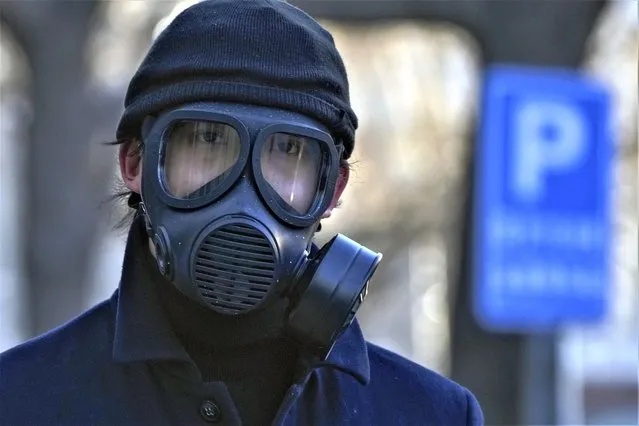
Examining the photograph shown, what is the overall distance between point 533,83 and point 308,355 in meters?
2.75

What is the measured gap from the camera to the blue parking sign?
4.71 meters

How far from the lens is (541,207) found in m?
4.75

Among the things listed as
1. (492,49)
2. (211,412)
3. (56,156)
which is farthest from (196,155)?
(56,156)

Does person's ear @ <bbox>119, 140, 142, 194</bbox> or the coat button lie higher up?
person's ear @ <bbox>119, 140, 142, 194</bbox>

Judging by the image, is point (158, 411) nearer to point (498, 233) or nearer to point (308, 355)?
point (308, 355)

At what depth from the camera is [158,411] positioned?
2.26m

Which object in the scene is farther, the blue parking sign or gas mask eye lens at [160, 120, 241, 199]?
the blue parking sign

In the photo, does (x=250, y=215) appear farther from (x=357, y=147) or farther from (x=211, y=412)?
(x=357, y=147)

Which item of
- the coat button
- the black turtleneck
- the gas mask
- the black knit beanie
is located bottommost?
the coat button

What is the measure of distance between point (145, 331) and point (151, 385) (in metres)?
0.10

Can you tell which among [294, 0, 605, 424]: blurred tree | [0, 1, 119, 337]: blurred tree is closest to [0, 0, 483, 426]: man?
[294, 0, 605, 424]: blurred tree

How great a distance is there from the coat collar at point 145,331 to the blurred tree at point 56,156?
529 cm

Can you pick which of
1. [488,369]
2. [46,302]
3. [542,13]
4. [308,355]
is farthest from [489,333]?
[308,355]

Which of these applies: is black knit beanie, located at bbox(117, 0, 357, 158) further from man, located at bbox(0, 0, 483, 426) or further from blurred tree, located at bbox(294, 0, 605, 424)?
blurred tree, located at bbox(294, 0, 605, 424)
